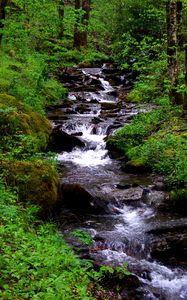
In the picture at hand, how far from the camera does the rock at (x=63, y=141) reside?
48.6ft

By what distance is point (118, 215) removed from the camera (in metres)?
9.84

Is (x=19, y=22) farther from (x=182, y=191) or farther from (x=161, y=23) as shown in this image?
(x=161, y=23)

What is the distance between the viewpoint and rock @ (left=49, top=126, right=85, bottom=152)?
14.8 m

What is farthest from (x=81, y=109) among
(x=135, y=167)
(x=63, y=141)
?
(x=135, y=167)

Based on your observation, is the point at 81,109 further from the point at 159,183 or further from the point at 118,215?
the point at 118,215

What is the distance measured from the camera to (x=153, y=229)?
8859mm

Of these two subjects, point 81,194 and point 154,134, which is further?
point 154,134

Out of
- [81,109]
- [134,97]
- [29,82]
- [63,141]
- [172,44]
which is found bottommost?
[63,141]

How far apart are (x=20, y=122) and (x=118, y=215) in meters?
4.54

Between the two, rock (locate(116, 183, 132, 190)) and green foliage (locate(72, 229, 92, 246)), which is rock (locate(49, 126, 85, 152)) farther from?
green foliage (locate(72, 229, 92, 246))

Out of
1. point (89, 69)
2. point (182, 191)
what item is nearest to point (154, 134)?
point (182, 191)

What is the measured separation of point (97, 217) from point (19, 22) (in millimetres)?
8774

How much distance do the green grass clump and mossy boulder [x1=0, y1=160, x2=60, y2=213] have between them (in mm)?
1346

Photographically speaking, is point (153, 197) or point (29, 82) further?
point (29, 82)
